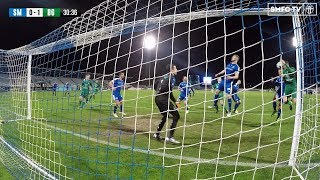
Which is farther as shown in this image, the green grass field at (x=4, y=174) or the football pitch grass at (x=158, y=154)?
the green grass field at (x=4, y=174)

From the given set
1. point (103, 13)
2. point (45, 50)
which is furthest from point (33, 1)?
point (103, 13)

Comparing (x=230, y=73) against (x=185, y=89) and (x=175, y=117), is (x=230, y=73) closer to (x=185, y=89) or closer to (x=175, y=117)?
(x=175, y=117)

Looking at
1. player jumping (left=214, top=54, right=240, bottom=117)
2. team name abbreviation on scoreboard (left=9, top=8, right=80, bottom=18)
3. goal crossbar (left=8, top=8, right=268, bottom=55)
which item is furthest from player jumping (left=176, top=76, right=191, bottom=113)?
team name abbreviation on scoreboard (left=9, top=8, right=80, bottom=18)

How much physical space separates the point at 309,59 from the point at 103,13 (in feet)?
11.7

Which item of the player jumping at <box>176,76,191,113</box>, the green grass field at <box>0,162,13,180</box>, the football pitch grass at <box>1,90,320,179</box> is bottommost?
the green grass field at <box>0,162,13,180</box>

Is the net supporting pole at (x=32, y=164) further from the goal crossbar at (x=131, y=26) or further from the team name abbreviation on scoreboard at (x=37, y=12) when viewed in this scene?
the team name abbreviation on scoreboard at (x=37, y=12)

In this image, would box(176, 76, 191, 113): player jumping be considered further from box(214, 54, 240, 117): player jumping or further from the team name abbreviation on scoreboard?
the team name abbreviation on scoreboard

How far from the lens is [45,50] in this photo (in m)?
7.60

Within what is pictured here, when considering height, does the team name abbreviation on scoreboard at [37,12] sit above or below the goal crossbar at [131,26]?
above

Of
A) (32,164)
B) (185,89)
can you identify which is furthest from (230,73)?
(32,164)

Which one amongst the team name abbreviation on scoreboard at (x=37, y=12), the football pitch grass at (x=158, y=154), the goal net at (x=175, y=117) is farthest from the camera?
the team name abbreviation on scoreboard at (x=37, y=12)

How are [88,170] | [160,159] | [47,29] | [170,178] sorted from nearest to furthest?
1. [170,178]
2. [88,170]
3. [160,159]
4. [47,29]

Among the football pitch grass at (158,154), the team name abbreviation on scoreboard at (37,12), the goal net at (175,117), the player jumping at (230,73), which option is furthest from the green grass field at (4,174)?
the team name abbreviation on scoreboard at (37,12)

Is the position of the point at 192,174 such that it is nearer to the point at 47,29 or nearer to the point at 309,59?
the point at 309,59
